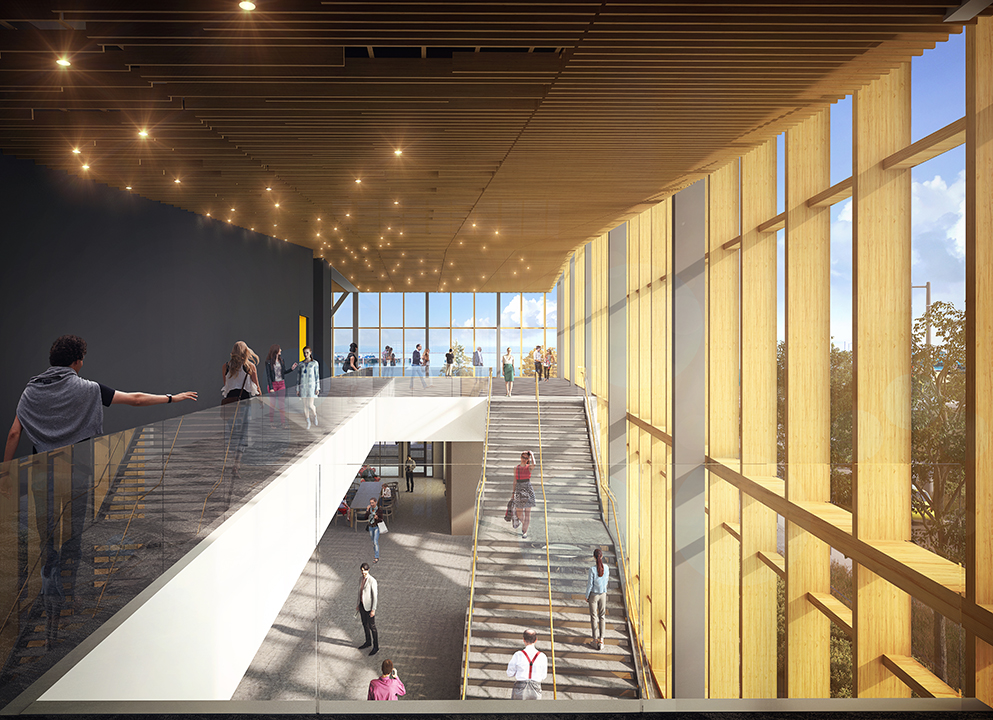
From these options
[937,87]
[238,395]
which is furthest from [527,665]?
[238,395]

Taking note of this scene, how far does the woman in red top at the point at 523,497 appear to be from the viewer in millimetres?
3312

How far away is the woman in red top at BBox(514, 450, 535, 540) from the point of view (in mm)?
3312

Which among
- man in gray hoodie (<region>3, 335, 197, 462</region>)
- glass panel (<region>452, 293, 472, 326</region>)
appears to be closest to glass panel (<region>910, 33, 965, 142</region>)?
man in gray hoodie (<region>3, 335, 197, 462</region>)

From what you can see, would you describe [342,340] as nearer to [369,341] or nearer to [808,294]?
[369,341]

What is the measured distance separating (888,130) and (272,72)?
5.28 meters

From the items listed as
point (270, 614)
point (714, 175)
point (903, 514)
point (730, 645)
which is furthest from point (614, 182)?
point (270, 614)

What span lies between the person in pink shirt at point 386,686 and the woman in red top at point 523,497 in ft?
3.40

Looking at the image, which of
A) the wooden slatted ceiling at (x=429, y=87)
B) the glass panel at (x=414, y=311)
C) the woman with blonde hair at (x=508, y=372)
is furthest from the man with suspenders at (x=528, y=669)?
the glass panel at (x=414, y=311)

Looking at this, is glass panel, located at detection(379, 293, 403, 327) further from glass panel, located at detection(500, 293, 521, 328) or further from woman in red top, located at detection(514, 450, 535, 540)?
woman in red top, located at detection(514, 450, 535, 540)

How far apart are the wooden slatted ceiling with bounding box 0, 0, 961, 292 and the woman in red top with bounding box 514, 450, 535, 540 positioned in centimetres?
311

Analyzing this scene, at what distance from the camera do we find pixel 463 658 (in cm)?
315

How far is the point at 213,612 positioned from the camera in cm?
374

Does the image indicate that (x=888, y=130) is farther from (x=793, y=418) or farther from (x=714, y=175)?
(x=714, y=175)

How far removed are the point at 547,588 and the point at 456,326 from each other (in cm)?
2947
